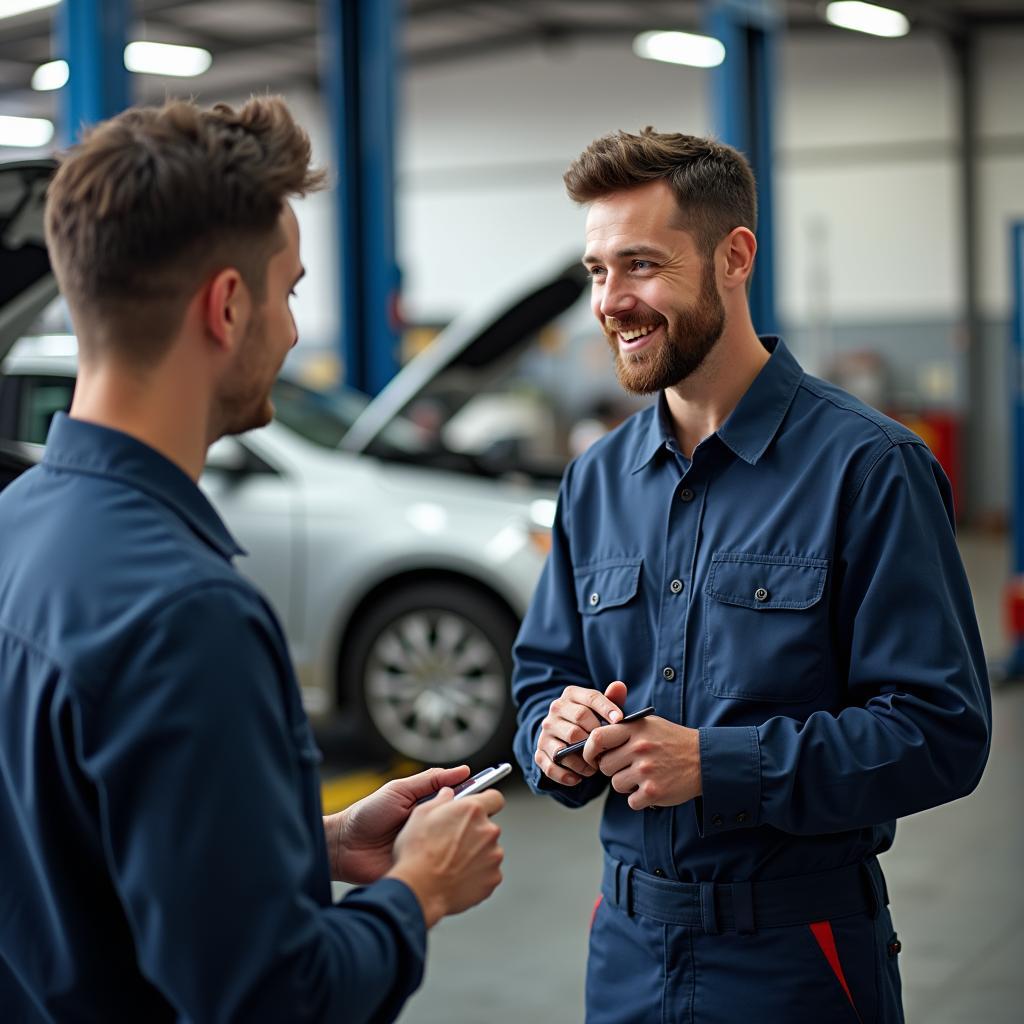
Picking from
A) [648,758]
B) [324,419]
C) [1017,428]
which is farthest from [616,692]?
[1017,428]

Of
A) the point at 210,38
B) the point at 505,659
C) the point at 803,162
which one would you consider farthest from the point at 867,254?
the point at 505,659

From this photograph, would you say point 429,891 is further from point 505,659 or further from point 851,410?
point 505,659

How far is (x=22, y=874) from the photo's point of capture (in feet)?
4.09

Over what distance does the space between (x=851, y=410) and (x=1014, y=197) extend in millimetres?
13988

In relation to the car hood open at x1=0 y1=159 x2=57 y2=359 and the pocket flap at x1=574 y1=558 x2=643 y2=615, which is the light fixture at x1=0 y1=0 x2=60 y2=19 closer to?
the car hood open at x1=0 y1=159 x2=57 y2=359

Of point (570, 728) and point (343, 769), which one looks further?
point (343, 769)

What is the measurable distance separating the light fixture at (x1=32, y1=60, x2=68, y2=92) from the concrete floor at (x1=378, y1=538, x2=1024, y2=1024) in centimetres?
320

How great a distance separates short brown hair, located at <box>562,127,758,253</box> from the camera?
1979 millimetres

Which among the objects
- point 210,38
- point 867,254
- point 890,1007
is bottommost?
point 890,1007

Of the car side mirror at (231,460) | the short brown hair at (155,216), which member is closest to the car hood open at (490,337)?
the car side mirror at (231,460)

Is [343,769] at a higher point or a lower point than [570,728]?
lower

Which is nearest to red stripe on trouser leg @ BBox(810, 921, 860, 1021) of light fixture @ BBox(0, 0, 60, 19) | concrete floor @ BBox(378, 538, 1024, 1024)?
concrete floor @ BBox(378, 538, 1024, 1024)

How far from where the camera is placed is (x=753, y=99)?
30.7 feet

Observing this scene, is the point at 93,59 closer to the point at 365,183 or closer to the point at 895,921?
the point at 365,183
